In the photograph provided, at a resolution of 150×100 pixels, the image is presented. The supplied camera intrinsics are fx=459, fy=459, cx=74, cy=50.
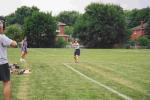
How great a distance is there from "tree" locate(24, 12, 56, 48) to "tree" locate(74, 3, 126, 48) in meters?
6.17

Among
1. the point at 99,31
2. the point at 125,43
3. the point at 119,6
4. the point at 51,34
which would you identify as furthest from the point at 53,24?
the point at 119,6

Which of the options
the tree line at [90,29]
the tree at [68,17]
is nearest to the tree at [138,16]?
the tree line at [90,29]

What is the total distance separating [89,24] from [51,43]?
919 cm

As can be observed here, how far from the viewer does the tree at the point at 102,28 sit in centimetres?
9775

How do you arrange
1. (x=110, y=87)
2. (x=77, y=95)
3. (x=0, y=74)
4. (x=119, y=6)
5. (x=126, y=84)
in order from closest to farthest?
(x=0, y=74) < (x=77, y=95) < (x=110, y=87) < (x=126, y=84) < (x=119, y=6)

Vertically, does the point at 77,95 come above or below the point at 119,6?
below

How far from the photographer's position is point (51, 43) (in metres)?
98.6

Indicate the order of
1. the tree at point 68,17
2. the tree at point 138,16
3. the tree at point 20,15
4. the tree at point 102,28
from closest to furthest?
1. the tree at point 102,28
2. the tree at point 138,16
3. the tree at point 20,15
4. the tree at point 68,17

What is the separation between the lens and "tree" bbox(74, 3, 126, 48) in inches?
3848

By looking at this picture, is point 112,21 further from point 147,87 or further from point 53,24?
point 147,87

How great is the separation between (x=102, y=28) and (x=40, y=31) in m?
13.3

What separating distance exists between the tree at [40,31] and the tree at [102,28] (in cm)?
617

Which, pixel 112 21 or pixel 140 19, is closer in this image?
pixel 112 21

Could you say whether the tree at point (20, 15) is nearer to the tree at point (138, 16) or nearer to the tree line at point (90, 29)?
the tree at point (138, 16)
